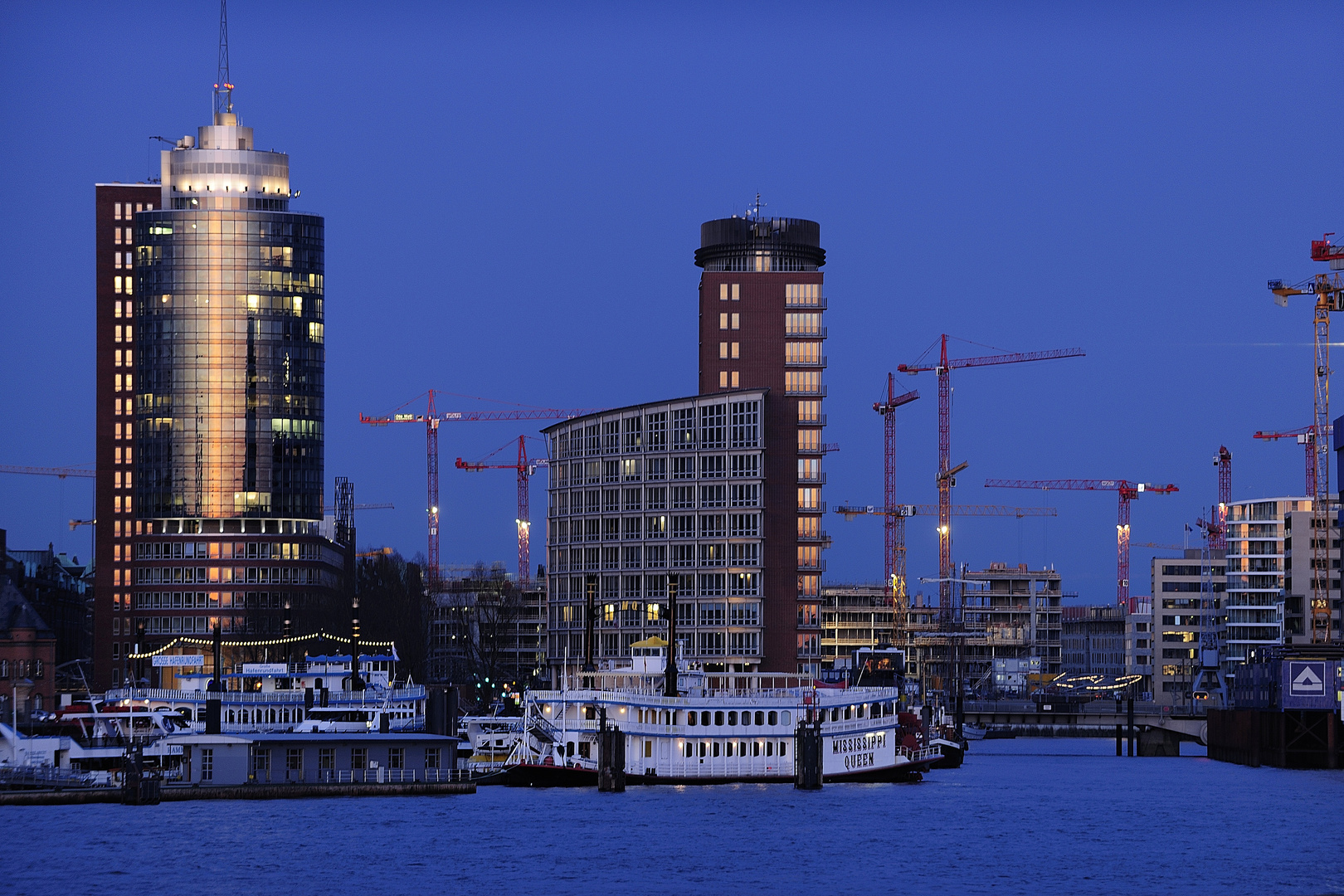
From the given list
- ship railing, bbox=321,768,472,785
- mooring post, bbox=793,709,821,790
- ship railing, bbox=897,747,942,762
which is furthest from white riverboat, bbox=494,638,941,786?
ship railing, bbox=897,747,942,762

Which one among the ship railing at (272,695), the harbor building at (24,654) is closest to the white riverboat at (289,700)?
the ship railing at (272,695)

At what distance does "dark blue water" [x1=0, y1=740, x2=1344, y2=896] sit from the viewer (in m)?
86.6

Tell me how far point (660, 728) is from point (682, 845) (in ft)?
91.9

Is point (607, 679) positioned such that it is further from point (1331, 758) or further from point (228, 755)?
point (1331, 758)

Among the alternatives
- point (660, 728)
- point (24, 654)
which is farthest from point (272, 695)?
point (24, 654)

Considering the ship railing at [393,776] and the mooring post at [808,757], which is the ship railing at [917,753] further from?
the ship railing at [393,776]

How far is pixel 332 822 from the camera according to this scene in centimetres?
10600

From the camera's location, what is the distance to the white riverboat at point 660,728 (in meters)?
127

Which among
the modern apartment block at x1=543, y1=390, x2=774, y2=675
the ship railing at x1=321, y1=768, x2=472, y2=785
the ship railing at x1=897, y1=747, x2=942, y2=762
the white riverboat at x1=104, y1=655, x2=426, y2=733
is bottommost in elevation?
the ship railing at x1=897, y1=747, x2=942, y2=762

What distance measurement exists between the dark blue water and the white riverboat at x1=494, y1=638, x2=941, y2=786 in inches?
78.5

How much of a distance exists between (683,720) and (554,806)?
14188 mm

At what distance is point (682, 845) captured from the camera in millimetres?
98812

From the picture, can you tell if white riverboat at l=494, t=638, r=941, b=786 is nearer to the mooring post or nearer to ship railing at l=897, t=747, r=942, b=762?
the mooring post

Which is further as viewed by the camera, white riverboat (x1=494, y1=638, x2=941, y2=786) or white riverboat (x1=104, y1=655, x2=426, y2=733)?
white riverboat (x1=104, y1=655, x2=426, y2=733)
